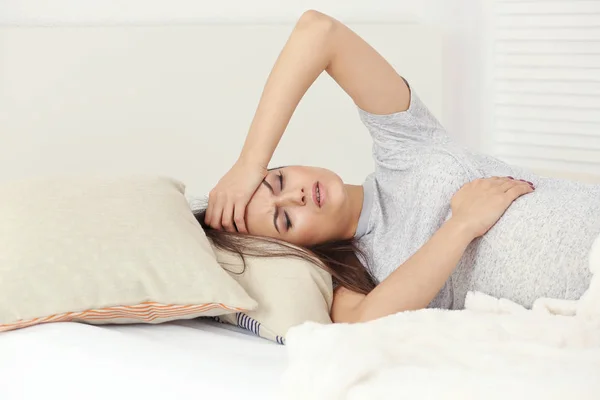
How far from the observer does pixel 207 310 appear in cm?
149

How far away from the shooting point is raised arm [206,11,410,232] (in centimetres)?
172

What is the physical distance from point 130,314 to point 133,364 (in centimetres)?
15

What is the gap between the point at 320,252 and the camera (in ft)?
5.68

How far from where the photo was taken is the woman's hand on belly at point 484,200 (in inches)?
61.2

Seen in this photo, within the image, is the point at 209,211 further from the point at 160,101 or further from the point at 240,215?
the point at 160,101

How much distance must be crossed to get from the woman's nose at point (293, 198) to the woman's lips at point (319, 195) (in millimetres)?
22

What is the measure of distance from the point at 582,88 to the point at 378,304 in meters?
1.89

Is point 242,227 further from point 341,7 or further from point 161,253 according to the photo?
point 341,7

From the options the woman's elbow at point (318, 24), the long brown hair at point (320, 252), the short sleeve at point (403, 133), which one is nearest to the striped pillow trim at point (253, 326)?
the long brown hair at point (320, 252)

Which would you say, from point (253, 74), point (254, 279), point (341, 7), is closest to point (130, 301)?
point (254, 279)

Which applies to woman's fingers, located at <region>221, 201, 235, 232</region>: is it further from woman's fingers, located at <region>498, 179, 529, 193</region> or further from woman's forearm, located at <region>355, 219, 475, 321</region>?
woman's fingers, located at <region>498, 179, 529, 193</region>

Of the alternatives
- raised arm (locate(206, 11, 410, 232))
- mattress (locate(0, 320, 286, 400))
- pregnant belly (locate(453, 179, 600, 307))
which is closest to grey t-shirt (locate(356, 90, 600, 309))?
pregnant belly (locate(453, 179, 600, 307))

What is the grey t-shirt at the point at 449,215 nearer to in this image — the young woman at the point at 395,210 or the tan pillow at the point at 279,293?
the young woman at the point at 395,210

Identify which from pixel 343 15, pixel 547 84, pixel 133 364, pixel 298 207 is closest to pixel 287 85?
pixel 298 207
